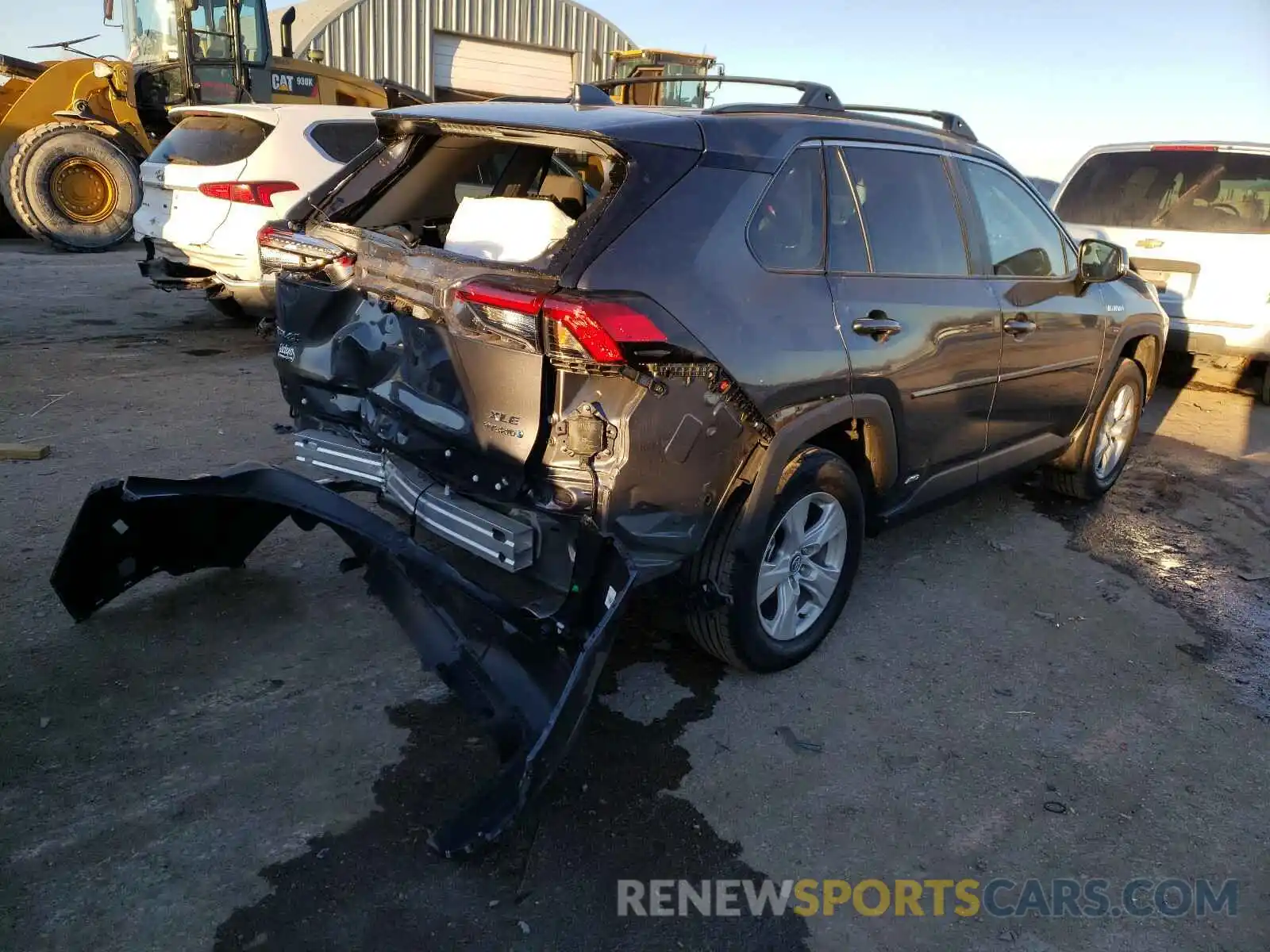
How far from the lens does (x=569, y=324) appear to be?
258 centimetres

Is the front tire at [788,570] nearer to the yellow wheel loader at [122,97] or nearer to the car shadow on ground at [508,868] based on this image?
the car shadow on ground at [508,868]

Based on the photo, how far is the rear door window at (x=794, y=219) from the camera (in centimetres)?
307

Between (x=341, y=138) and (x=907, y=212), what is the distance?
5.45 meters

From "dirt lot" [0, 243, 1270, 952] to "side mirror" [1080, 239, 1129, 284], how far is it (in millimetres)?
1401

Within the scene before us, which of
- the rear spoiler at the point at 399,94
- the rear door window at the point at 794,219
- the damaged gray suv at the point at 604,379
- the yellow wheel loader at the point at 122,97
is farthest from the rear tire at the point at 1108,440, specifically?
the yellow wheel loader at the point at 122,97

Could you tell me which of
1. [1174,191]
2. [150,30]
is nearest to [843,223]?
[1174,191]

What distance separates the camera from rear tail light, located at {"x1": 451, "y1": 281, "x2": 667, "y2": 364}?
8.46 ft

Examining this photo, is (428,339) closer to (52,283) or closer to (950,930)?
(950,930)

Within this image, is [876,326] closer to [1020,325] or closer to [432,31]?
[1020,325]

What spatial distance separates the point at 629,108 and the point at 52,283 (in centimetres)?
977

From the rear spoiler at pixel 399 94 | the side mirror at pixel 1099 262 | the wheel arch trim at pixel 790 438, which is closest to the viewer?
the wheel arch trim at pixel 790 438

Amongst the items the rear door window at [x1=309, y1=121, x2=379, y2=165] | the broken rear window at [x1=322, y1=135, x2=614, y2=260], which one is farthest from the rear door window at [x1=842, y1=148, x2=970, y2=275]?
the rear door window at [x1=309, y1=121, x2=379, y2=165]

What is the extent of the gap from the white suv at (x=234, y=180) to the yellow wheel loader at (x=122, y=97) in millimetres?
5240

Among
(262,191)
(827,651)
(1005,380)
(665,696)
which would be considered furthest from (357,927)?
(262,191)
